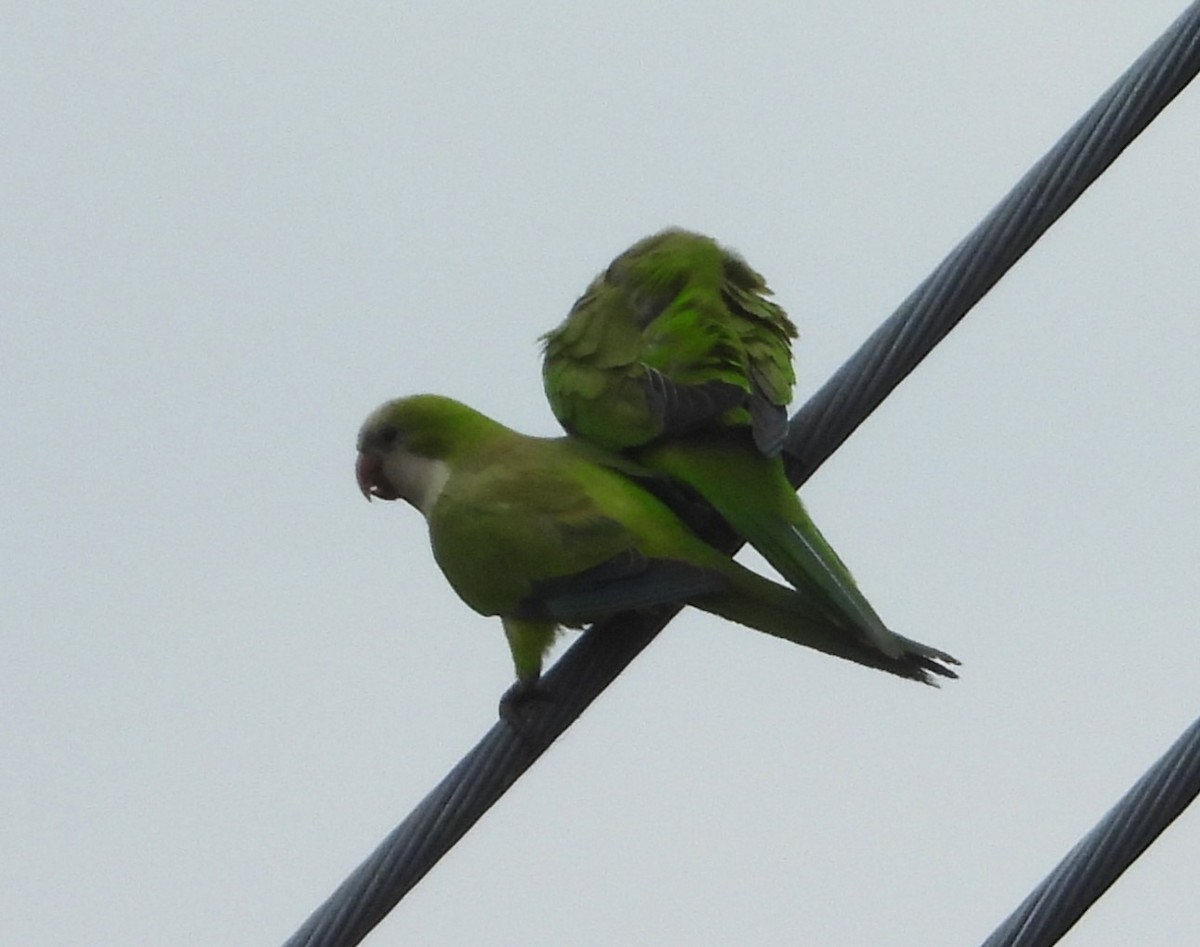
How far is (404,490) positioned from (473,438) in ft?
1.22

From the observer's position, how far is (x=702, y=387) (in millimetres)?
5008

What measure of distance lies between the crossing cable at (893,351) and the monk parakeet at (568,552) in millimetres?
378

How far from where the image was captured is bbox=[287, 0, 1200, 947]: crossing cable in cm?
407

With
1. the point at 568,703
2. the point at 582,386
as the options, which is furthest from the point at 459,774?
the point at 582,386

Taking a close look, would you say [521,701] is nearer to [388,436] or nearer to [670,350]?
[670,350]

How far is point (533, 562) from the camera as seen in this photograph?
16.9ft

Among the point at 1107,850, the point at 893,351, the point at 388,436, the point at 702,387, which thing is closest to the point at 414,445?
the point at 388,436

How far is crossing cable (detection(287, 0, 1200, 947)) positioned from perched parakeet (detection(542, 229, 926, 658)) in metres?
0.25

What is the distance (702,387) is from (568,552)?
511mm

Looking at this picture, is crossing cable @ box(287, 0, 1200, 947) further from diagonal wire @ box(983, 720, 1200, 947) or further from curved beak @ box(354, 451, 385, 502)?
curved beak @ box(354, 451, 385, 502)

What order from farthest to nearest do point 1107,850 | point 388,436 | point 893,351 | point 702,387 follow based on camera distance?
point 388,436
point 702,387
point 893,351
point 1107,850

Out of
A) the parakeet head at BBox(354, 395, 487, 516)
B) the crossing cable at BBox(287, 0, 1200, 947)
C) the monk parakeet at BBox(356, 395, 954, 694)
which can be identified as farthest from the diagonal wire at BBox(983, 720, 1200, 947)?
the parakeet head at BBox(354, 395, 487, 516)

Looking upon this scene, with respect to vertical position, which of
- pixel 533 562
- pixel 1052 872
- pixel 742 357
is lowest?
pixel 1052 872

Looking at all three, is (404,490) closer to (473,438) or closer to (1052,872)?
(473,438)
